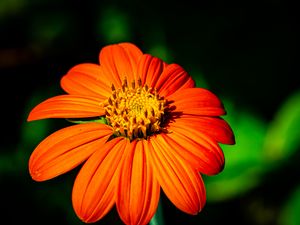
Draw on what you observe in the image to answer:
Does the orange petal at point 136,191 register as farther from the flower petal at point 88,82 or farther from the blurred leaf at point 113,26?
the blurred leaf at point 113,26

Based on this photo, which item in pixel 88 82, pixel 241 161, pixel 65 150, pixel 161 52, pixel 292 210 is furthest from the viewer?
pixel 161 52

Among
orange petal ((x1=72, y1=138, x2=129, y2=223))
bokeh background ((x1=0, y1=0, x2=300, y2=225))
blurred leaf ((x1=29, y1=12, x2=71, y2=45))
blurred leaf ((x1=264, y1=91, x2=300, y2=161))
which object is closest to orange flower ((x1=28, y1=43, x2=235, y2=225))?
orange petal ((x1=72, y1=138, x2=129, y2=223))

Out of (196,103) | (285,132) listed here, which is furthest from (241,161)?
(196,103)

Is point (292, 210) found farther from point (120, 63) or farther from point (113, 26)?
point (113, 26)

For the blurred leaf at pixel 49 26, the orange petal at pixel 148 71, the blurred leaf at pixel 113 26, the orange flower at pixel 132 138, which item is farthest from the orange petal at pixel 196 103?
the blurred leaf at pixel 49 26

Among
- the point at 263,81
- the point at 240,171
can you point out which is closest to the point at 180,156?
the point at 240,171

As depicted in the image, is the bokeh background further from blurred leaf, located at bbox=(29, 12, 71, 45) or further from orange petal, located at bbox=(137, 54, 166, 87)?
orange petal, located at bbox=(137, 54, 166, 87)

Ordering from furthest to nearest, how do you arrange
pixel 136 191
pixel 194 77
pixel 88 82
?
pixel 194 77 < pixel 88 82 < pixel 136 191

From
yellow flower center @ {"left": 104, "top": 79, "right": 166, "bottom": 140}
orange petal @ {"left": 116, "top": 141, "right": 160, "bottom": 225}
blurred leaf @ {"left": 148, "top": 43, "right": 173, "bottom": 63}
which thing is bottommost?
orange petal @ {"left": 116, "top": 141, "right": 160, "bottom": 225}
